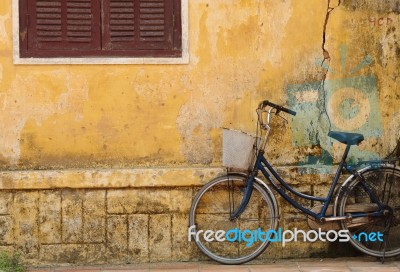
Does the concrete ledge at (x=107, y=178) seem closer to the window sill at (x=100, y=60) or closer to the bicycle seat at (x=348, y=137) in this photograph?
the window sill at (x=100, y=60)

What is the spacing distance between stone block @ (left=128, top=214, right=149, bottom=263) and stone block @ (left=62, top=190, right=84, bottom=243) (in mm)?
472

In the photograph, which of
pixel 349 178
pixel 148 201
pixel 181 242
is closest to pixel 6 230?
pixel 148 201

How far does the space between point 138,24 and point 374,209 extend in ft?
9.33

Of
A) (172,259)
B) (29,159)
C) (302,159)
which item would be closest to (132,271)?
(172,259)

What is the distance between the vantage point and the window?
7008 mm

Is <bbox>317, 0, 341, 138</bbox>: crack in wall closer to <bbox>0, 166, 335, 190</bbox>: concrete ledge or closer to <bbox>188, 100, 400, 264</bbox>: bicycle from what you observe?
<bbox>188, 100, 400, 264</bbox>: bicycle

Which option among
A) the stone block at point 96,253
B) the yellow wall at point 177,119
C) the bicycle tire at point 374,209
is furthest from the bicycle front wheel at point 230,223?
the stone block at point 96,253

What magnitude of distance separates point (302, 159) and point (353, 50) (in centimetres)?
116

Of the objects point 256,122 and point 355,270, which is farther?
point 256,122

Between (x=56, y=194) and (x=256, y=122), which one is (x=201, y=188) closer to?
(x=256, y=122)

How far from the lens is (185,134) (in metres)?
7.11

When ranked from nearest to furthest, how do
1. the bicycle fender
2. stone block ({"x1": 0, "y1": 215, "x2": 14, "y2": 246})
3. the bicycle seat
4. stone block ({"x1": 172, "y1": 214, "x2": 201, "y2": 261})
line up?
the bicycle seat < the bicycle fender < stone block ({"x1": 0, "y1": 215, "x2": 14, "y2": 246}) < stone block ({"x1": 172, "y1": 214, "x2": 201, "y2": 261})

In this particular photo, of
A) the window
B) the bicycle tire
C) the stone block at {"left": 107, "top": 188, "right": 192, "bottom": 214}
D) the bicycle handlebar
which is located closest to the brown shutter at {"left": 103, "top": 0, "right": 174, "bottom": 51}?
the window

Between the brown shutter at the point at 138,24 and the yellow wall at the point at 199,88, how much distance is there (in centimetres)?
22
